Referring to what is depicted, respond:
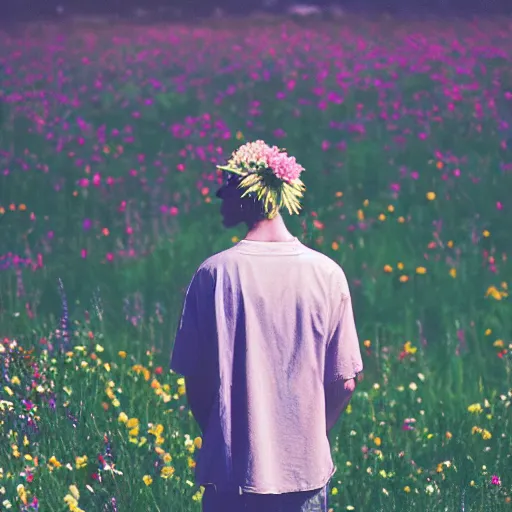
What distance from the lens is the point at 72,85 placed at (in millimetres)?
10594

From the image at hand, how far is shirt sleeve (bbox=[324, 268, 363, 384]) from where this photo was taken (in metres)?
3.46

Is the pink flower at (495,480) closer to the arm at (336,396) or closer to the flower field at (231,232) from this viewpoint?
the flower field at (231,232)

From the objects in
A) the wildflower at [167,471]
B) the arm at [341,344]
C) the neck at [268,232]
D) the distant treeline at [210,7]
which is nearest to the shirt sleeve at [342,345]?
the arm at [341,344]

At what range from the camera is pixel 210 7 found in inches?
498

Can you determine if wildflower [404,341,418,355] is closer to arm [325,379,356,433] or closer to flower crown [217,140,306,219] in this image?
arm [325,379,356,433]

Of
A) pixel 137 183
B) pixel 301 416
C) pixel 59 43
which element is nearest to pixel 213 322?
pixel 301 416

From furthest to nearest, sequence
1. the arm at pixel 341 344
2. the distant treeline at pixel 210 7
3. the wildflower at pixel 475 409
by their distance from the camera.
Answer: the distant treeline at pixel 210 7
the wildflower at pixel 475 409
the arm at pixel 341 344

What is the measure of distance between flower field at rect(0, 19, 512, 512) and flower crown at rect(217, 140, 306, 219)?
1630 millimetres

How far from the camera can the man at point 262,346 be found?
3328 mm

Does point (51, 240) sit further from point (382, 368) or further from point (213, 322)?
point (213, 322)

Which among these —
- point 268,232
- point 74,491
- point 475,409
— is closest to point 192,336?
point 268,232

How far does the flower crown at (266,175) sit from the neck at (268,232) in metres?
0.03

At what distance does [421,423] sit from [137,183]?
13.2 feet

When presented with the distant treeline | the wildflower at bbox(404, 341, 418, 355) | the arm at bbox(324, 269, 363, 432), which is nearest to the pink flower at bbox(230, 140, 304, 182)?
the arm at bbox(324, 269, 363, 432)
